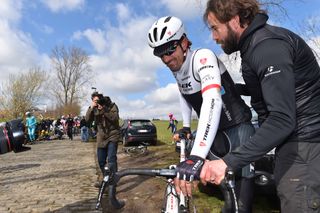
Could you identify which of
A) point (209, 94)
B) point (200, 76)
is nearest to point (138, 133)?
point (200, 76)

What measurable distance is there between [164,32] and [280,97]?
1344 millimetres

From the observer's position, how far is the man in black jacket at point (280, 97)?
6.49ft

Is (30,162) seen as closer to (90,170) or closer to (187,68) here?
(90,170)

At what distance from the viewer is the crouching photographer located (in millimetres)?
4242

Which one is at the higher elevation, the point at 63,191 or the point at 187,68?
the point at 187,68

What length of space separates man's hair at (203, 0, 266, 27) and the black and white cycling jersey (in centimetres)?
51

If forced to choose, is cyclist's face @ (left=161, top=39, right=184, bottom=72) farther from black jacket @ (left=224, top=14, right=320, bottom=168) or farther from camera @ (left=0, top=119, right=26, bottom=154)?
camera @ (left=0, top=119, right=26, bottom=154)

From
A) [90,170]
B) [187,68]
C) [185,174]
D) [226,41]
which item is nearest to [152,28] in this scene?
[187,68]

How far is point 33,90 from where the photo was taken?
49156mm

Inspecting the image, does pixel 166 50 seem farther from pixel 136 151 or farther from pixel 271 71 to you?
pixel 136 151

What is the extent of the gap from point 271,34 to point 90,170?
10213 mm

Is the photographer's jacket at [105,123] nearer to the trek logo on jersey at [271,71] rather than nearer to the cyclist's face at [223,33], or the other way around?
the cyclist's face at [223,33]

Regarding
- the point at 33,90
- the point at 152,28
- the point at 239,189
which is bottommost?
the point at 239,189

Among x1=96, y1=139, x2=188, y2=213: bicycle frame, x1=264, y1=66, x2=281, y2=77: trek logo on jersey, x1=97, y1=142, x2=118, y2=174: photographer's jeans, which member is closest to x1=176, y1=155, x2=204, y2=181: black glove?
x1=96, y1=139, x2=188, y2=213: bicycle frame
